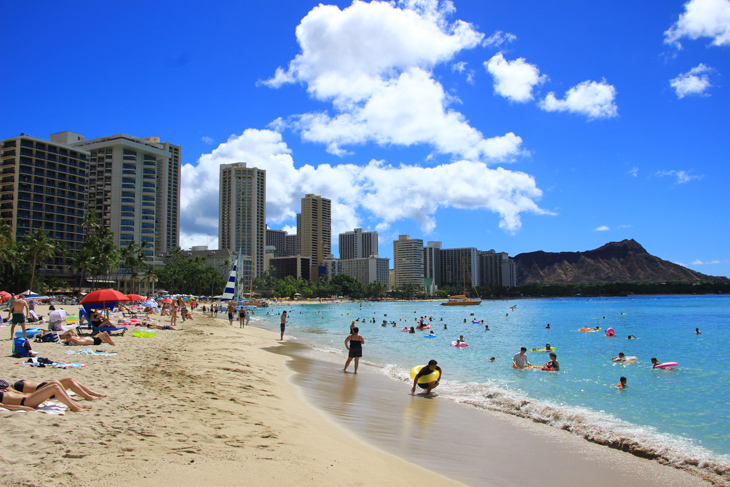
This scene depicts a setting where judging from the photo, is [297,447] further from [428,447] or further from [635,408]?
[635,408]

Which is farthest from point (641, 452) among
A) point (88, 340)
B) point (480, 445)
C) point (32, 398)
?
point (88, 340)

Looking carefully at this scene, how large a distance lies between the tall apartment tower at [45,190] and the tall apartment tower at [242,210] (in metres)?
86.2

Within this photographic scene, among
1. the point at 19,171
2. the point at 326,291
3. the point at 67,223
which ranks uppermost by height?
the point at 19,171

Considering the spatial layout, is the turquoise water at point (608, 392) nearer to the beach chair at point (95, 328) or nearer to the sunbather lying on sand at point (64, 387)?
the sunbather lying on sand at point (64, 387)

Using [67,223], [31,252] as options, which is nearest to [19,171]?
[67,223]

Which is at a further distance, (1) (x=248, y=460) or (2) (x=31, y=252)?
(2) (x=31, y=252)

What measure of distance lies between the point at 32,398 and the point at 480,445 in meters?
6.97

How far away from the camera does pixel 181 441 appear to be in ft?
18.1

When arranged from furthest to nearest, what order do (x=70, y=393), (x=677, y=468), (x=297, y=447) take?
1. (x=70, y=393)
2. (x=677, y=468)
3. (x=297, y=447)

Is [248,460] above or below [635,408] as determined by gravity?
above

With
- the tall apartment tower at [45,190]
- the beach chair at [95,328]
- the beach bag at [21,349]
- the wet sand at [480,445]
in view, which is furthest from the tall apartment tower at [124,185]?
the wet sand at [480,445]

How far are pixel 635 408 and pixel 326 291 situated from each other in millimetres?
159981

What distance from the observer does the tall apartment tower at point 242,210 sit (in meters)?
180

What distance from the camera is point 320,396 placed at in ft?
36.7
